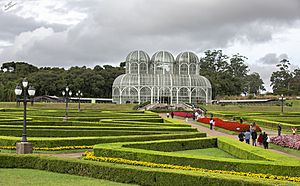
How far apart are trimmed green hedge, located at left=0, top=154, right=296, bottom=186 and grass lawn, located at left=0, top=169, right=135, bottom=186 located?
0.93ft

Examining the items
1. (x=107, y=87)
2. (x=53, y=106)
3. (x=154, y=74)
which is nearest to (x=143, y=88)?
(x=154, y=74)

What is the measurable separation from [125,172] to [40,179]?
259cm

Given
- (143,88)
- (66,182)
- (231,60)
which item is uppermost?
(231,60)

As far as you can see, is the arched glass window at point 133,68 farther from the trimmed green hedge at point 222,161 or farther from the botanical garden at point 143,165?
the trimmed green hedge at point 222,161

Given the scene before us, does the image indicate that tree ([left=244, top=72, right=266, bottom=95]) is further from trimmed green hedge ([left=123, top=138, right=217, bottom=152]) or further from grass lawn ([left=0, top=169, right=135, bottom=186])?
grass lawn ([left=0, top=169, right=135, bottom=186])

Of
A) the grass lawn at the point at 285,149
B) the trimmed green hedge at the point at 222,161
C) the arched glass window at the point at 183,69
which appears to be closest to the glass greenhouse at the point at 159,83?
the arched glass window at the point at 183,69

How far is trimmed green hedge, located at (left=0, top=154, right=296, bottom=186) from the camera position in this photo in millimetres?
10428

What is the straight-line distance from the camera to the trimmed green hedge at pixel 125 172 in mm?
10428

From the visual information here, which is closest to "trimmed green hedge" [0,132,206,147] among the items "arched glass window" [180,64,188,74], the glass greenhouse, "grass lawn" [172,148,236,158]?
"grass lawn" [172,148,236,158]

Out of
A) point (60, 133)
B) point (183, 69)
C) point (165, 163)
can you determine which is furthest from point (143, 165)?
point (183, 69)

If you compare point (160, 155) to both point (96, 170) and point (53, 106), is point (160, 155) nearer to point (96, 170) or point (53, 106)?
point (96, 170)

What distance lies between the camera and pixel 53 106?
65000mm

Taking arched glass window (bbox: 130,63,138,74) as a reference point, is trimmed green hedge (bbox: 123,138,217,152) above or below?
below

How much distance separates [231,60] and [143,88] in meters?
84.5
